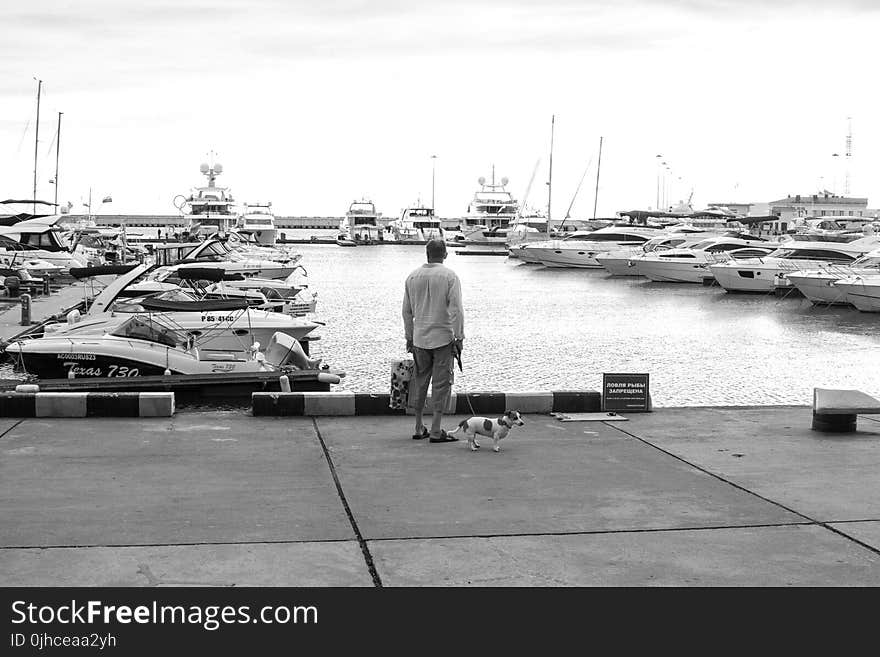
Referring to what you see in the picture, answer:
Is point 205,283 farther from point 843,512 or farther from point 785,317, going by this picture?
point 843,512

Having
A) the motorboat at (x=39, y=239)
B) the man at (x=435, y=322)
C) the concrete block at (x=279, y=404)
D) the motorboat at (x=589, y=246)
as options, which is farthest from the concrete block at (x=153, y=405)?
the motorboat at (x=589, y=246)

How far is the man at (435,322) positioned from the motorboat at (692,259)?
56.5 metres

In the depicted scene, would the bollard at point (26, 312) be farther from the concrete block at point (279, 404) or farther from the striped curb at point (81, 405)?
the concrete block at point (279, 404)

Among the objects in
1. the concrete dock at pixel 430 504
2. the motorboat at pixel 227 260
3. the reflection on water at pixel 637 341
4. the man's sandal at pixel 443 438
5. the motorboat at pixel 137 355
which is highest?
the motorboat at pixel 227 260

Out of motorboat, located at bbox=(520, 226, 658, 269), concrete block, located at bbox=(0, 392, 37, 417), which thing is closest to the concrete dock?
concrete block, located at bbox=(0, 392, 37, 417)

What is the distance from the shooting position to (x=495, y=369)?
2731 cm

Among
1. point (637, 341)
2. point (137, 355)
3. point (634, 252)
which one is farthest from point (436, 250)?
point (634, 252)

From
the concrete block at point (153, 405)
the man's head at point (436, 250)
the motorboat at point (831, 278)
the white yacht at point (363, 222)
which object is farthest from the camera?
the white yacht at point (363, 222)

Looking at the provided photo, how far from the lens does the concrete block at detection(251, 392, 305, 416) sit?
11.5 m

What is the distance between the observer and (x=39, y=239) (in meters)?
53.8

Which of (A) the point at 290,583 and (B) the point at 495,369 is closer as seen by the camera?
(A) the point at 290,583

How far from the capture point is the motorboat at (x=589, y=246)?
85.8 meters
